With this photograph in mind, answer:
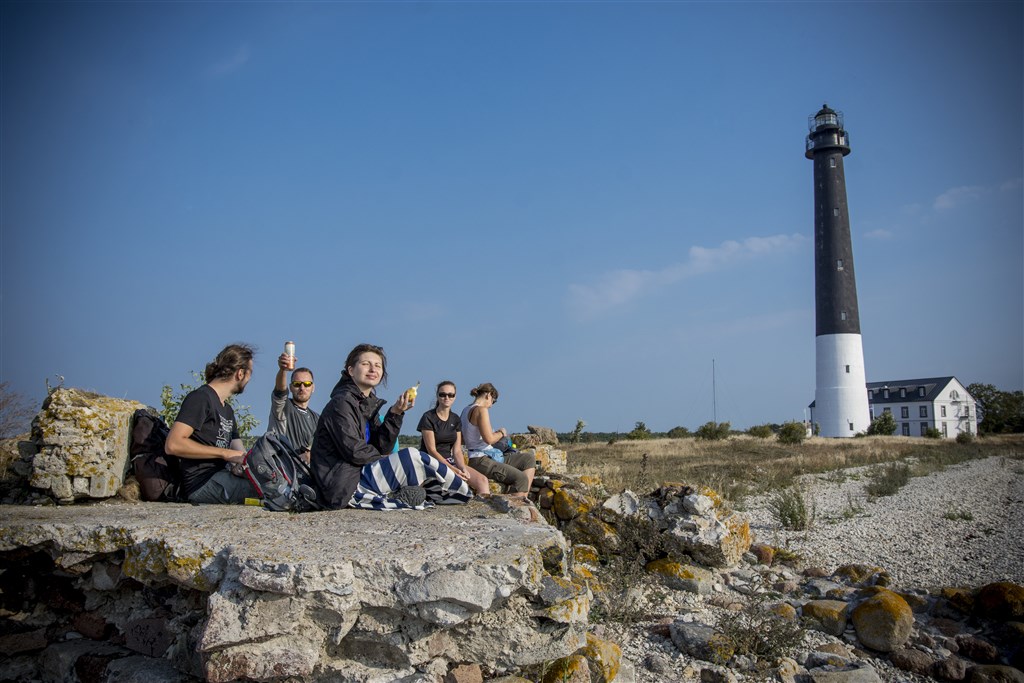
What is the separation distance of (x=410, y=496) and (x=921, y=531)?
9544mm

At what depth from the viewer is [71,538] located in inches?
158

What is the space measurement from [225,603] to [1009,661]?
21.5 ft

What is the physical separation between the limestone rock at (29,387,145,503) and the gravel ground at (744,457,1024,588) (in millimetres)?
8521

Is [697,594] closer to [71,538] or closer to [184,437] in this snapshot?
[184,437]

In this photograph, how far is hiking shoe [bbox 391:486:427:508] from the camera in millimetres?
5102

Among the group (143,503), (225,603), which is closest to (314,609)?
(225,603)

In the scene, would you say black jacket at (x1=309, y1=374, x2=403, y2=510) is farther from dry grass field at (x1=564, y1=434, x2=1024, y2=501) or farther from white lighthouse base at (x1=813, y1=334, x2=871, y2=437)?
white lighthouse base at (x1=813, y1=334, x2=871, y2=437)

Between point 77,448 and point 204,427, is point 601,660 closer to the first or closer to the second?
point 204,427

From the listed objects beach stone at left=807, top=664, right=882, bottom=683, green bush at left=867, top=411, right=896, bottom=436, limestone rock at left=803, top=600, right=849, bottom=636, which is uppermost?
green bush at left=867, top=411, right=896, bottom=436

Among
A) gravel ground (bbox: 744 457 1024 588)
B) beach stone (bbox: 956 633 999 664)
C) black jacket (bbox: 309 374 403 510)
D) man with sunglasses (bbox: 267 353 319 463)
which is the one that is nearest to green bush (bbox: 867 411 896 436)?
gravel ground (bbox: 744 457 1024 588)

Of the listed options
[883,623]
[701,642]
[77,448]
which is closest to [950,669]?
[883,623]

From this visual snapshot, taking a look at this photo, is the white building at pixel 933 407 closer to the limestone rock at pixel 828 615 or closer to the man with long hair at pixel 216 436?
the limestone rock at pixel 828 615

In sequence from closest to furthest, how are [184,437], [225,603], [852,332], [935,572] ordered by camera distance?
[225,603] → [184,437] → [935,572] → [852,332]

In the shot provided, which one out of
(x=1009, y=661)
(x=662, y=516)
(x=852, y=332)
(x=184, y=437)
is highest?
(x=852, y=332)
